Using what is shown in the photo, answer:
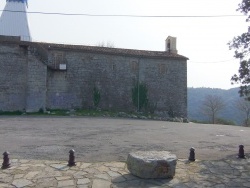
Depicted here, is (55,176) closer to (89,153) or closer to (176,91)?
(89,153)

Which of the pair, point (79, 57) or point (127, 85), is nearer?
point (79, 57)

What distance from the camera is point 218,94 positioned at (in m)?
103

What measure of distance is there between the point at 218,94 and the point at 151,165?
102701 millimetres

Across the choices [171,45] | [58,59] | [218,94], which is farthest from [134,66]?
[218,94]

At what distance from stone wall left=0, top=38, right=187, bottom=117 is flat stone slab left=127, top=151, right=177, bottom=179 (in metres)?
21.8

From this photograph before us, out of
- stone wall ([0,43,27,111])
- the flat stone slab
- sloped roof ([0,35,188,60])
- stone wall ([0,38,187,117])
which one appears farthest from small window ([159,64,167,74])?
the flat stone slab

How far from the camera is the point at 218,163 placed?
26.6ft

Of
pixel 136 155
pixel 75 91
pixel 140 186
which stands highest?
pixel 75 91

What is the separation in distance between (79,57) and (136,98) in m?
8.22

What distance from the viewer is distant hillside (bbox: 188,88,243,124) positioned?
255 feet

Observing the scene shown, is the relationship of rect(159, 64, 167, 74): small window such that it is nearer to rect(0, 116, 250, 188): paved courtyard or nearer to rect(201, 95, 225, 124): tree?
rect(0, 116, 250, 188): paved courtyard

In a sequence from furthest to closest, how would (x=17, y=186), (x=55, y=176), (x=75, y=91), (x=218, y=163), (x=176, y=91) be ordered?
1. (x=176, y=91)
2. (x=75, y=91)
3. (x=218, y=163)
4. (x=55, y=176)
5. (x=17, y=186)

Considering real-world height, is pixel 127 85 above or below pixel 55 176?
above

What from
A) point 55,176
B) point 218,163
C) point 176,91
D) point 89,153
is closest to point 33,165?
point 55,176
